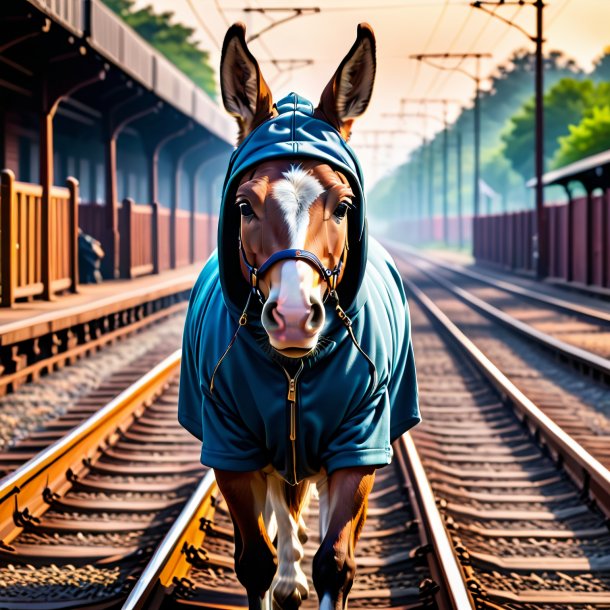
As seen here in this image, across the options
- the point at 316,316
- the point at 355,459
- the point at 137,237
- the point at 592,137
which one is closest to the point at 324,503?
the point at 355,459

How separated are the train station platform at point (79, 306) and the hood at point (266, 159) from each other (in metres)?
7.08

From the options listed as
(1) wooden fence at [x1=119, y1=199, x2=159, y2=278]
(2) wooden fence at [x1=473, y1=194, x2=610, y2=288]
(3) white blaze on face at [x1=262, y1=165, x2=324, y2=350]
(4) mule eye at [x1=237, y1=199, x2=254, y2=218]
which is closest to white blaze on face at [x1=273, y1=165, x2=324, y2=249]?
(3) white blaze on face at [x1=262, y1=165, x2=324, y2=350]

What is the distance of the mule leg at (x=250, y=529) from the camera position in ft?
13.0

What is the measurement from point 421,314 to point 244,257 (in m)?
17.6

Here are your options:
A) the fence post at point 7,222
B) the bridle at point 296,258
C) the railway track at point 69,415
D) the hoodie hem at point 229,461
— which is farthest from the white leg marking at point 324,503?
the fence post at point 7,222

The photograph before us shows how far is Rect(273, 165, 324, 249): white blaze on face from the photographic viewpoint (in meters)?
3.55

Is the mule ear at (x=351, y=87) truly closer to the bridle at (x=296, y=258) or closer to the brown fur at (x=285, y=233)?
the brown fur at (x=285, y=233)

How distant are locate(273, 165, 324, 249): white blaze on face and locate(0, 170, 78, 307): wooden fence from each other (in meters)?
10.0

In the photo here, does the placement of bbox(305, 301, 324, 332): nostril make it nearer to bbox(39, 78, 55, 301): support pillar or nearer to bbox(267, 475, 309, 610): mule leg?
bbox(267, 475, 309, 610): mule leg

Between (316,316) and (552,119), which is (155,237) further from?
(552,119)

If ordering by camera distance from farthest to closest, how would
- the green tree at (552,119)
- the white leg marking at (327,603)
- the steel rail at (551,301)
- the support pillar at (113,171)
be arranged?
the green tree at (552,119) < the support pillar at (113,171) < the steel rail at (551,301) < the white leg marking at (327,603)

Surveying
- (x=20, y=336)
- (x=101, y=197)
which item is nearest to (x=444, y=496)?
(x=20, y=336)

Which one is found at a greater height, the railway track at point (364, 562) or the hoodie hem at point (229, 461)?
the hoodie hem at point (229, 461)

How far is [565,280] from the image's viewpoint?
28.6 m
